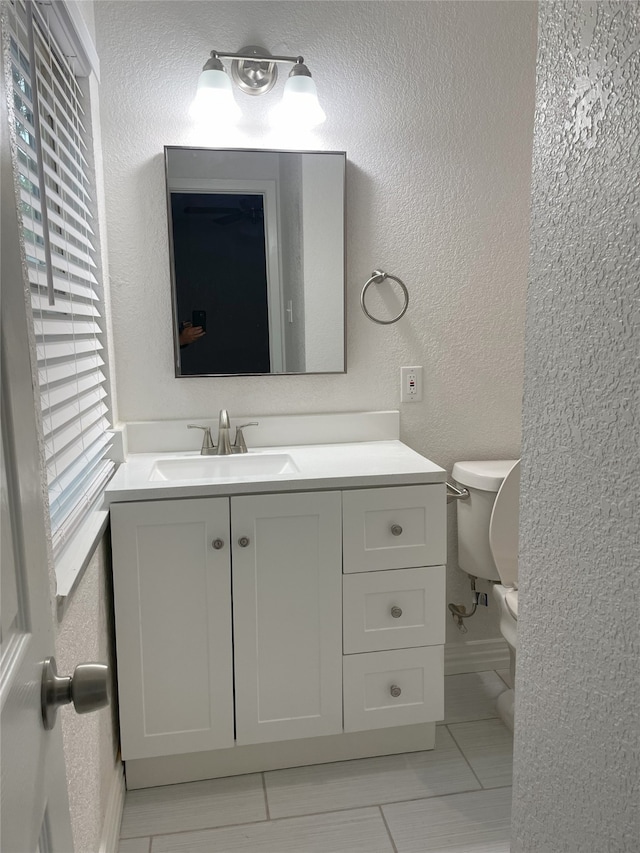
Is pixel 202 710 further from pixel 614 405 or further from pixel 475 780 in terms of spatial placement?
pixel 614 405

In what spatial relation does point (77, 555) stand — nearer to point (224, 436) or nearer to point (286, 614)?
point (286, 614)

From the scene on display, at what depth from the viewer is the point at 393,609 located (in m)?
1.87

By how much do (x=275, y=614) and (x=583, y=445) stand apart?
4.21 feet

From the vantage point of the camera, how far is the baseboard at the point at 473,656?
2.43 meters

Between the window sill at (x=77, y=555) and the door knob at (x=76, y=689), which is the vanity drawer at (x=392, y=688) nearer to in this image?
the window sill at (x=77, y=555)

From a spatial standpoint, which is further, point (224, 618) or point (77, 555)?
point (224, 618)

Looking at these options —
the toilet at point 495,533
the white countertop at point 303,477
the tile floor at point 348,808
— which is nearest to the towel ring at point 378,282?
the white countertop at point 303,477

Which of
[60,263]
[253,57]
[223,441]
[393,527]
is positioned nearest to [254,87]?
[253,57]

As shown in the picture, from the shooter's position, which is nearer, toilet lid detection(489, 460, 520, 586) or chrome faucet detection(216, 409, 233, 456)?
toilet lid detection(489, 460, 520, 586)

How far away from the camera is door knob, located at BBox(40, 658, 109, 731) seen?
0.61 metres

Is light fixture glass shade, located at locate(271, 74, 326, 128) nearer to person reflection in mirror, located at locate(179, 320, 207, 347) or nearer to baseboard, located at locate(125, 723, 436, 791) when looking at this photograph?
person reflection in mirror, located at locate(179, 320, 207, 347)

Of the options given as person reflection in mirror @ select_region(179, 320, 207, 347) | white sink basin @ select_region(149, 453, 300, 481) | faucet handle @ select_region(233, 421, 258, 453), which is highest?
person reflection in mirror @ select_region(179, 320, 207, 347)

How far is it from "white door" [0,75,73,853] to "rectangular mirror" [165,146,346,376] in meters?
1.55

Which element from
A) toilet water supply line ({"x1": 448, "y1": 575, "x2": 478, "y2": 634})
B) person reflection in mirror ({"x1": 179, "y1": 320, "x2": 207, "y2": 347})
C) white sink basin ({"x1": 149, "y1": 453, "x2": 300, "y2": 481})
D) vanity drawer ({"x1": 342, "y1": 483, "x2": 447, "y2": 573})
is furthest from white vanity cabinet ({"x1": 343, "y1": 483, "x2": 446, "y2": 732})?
person reflection in mirror ({"x1": 179, "y1": 320, "x2": 207, "y2": 347})
